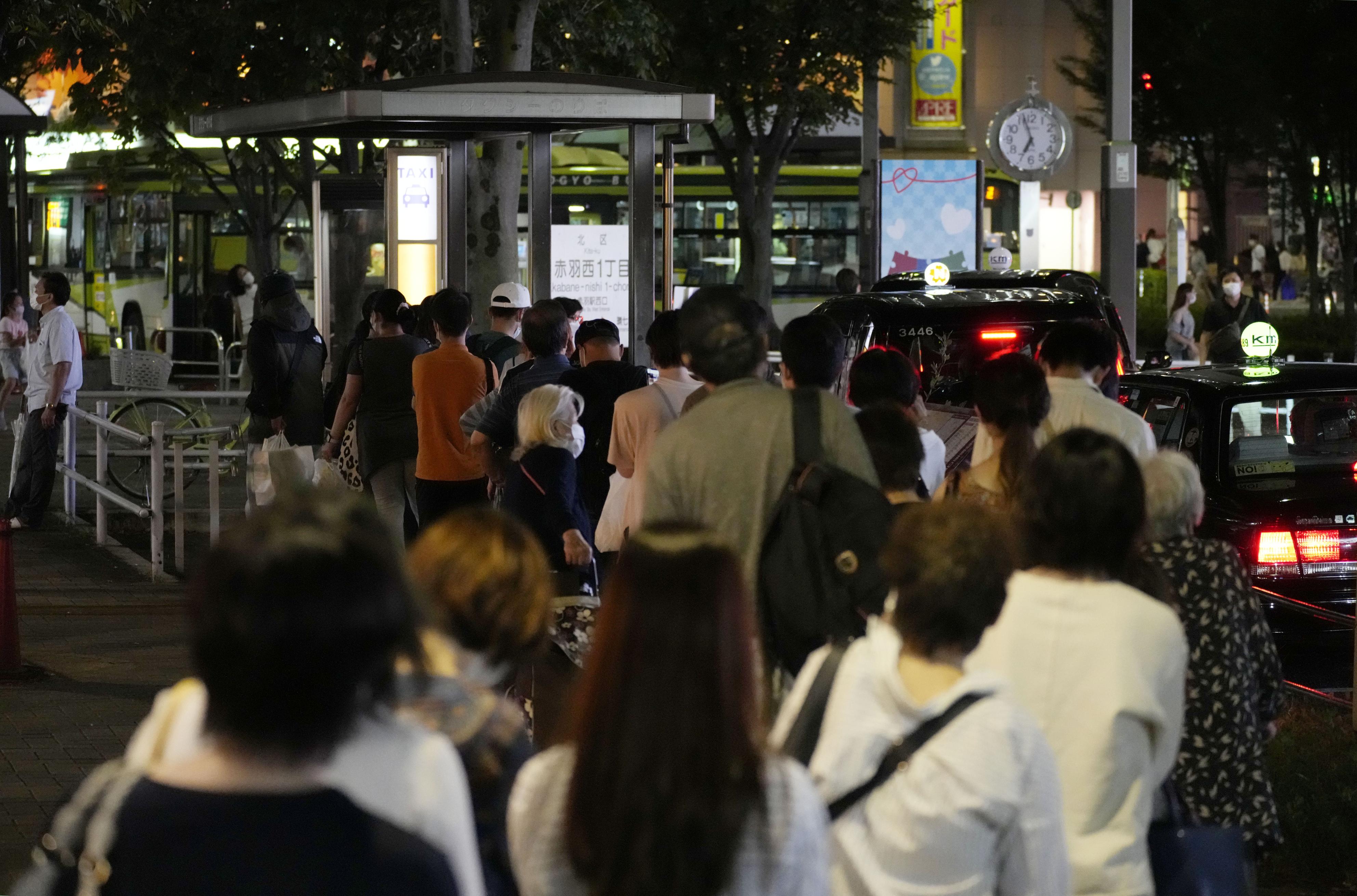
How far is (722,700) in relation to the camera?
7.99ft

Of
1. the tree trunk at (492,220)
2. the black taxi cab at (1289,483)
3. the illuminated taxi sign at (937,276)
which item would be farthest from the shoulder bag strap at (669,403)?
the tree trunk at (492,220)

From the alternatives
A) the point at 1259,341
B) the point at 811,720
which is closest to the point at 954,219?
the point at 1259,341

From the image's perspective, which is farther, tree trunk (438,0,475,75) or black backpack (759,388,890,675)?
tree trunk (438,0,475,75)

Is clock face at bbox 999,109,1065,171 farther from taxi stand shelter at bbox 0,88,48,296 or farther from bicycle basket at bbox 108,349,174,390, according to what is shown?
taxi stand shelter at bbox 0,88,48,296

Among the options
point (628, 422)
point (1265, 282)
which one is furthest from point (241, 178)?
point (1265, 282)

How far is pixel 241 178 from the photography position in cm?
2947

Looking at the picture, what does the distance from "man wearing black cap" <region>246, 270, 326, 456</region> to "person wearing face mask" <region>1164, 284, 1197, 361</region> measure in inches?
606

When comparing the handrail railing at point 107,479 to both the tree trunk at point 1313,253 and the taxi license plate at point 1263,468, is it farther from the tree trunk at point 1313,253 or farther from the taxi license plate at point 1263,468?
the tree trunk at point 1313,253

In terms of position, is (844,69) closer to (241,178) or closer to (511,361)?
(241,178)

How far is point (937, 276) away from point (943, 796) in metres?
9.93

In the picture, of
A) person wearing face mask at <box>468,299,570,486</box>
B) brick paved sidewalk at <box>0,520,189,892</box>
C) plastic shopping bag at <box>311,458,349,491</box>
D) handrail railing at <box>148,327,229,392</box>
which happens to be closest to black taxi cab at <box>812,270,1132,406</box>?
person wearing face mask at <box>468,299,570,486</box>

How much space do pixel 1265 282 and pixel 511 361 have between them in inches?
1541

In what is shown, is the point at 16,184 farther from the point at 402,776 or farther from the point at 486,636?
the point at 402,776

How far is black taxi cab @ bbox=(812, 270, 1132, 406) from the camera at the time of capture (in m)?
10.7
